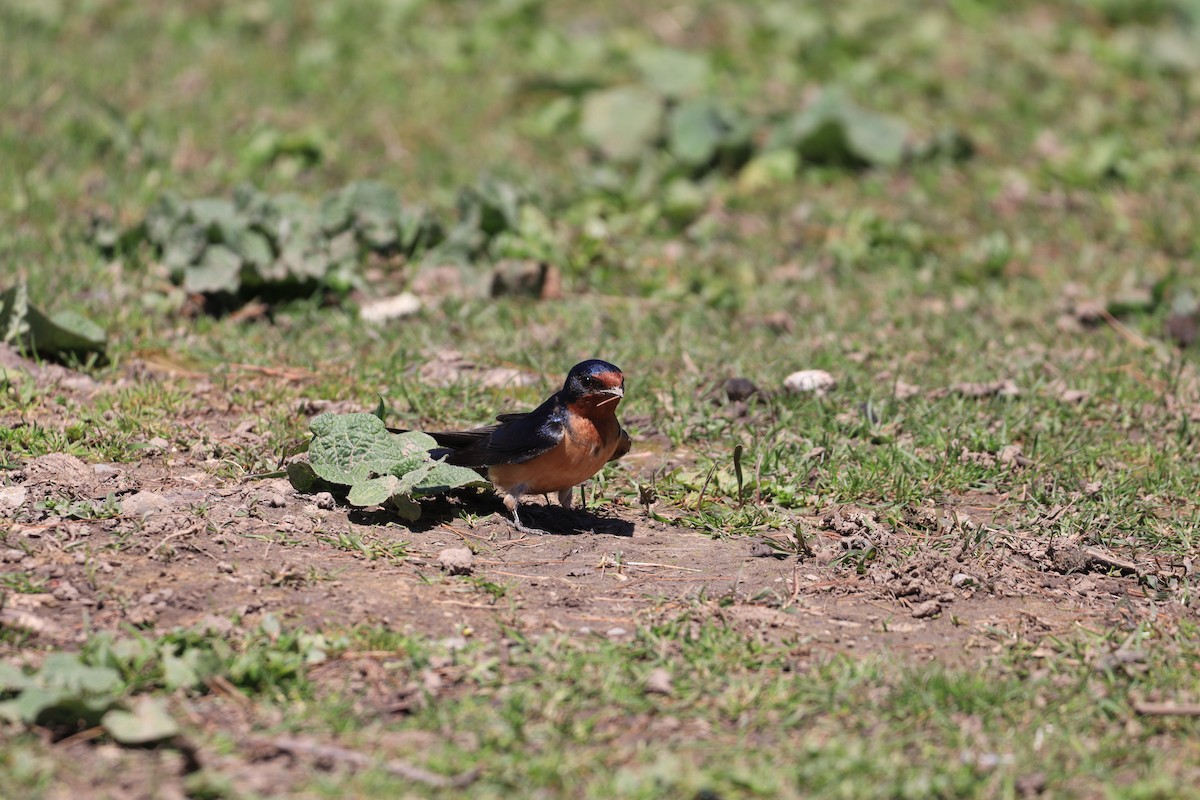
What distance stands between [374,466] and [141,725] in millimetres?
1611

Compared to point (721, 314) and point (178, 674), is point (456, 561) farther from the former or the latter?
point (721, 314)

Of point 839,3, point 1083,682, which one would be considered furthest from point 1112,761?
point 839,3

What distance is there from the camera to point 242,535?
475 cm

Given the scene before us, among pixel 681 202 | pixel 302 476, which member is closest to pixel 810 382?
pixel 302 476

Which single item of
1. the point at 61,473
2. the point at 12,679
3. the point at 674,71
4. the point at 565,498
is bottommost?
the point at 565,498

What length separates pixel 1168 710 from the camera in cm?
396

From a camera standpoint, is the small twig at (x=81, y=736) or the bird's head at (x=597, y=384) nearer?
the small twig at (x=81, y=736)

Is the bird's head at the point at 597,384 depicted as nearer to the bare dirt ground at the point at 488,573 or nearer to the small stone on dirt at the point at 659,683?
the bare dirt ground at the point at 488,573

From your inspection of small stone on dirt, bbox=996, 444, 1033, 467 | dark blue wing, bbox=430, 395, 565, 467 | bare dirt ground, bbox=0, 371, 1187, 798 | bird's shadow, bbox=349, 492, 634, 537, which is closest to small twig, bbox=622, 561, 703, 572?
bare dirt ground, bbox=0, 371, 1187, 798

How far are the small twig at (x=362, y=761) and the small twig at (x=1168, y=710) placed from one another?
73.8 inches

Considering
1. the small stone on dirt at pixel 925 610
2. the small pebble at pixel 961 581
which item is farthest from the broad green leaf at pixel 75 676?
the small pebble at pixel 961 581

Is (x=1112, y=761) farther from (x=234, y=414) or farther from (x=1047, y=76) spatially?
(x=1047, y=76)

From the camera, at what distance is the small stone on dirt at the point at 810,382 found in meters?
6.39

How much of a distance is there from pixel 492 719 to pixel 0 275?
4761 mm
